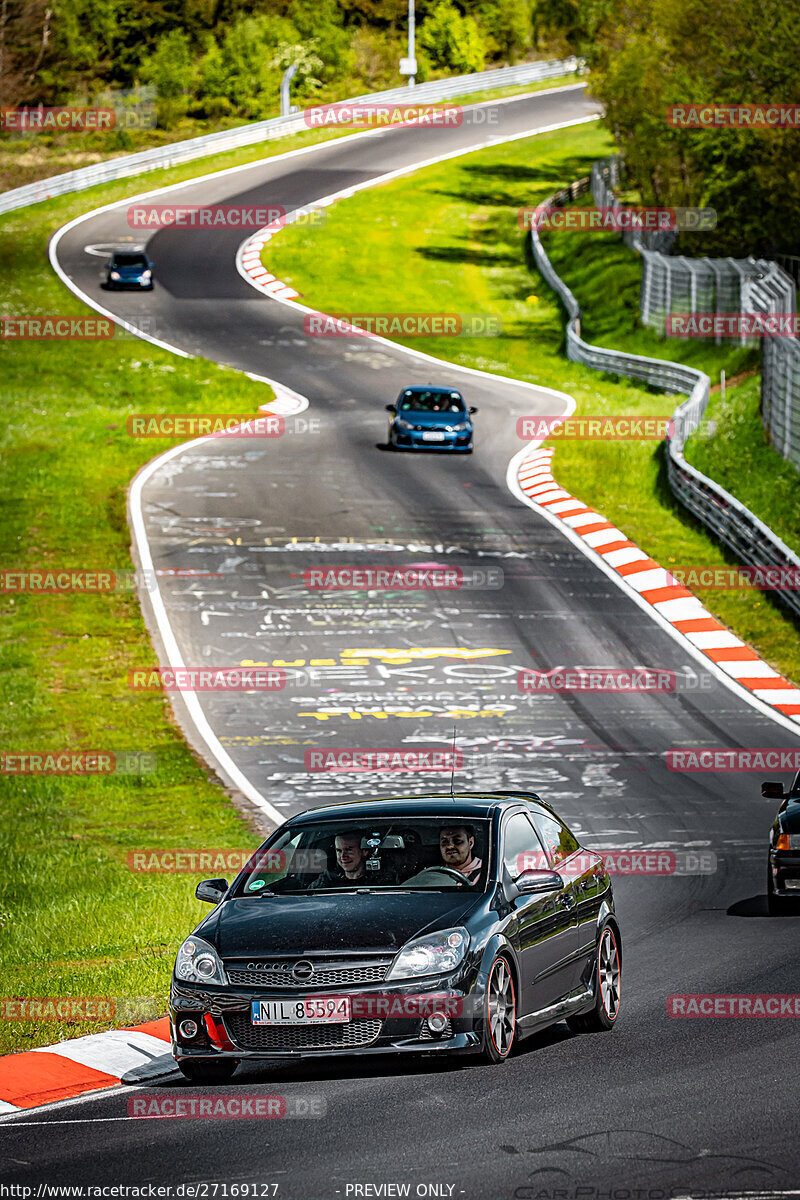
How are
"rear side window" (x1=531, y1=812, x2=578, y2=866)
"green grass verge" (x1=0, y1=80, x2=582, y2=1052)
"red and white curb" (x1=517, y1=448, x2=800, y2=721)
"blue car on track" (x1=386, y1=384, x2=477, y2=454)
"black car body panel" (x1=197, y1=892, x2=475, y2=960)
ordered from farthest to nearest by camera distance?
"blue car on track" (x1=386, y1=384, x2=477, y2=454)
"red and white curb" (x1=517, y1=448, x2=800, y2=721)
"green grass verge" (x1=0, y1=80, x2=582, y2=1052)
"rear side window" (x1=531, y1=812, x2=578, y2=866)
"black car body panel" (x1=197, y1=892, x2=475, y2=960)

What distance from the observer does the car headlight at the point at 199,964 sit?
8789 millimetres

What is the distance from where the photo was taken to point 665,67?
192ft

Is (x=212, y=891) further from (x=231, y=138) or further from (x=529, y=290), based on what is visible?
(x=231, y=138)

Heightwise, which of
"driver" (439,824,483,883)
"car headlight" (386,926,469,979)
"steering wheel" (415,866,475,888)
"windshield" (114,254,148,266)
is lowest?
"windshield" (114,254,148,266)

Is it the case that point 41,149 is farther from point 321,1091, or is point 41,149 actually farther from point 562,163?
point 321,1091

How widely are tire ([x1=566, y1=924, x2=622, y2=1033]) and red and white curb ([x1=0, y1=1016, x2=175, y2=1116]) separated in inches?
93.0

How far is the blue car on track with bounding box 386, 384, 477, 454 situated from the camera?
40344 mm

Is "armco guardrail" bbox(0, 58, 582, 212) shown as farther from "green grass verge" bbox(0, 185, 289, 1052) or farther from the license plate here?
the license plate

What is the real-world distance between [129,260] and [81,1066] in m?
52.9

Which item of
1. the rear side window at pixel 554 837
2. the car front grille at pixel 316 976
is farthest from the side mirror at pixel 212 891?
the rear side window at pixel 554 837

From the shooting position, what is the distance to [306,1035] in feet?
28.2

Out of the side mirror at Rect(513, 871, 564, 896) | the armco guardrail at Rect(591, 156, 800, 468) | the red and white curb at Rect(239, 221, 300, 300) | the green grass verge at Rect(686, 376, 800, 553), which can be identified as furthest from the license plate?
the red and white curb at Rect(239, 221, 300, 300)

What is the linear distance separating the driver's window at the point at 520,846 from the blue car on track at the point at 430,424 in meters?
30.5

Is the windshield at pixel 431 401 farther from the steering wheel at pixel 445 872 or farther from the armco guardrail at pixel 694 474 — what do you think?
the steering wheel at pixel 445 872
